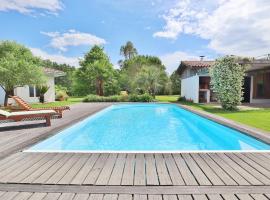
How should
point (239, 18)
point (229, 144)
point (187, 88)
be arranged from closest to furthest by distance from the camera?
point (229, 144)
point (239, 18)
point (187, 88)

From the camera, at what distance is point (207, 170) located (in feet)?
13.0

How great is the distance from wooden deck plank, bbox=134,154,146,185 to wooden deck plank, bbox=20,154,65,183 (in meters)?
1.55

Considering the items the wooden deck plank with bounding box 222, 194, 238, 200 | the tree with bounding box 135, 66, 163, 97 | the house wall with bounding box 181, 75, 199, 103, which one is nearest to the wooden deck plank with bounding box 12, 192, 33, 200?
the wooden deck plank with bounding box 222, 194, 238, 200

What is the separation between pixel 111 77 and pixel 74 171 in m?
28.3

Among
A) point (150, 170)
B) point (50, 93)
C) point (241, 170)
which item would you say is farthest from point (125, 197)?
point (50, 93)

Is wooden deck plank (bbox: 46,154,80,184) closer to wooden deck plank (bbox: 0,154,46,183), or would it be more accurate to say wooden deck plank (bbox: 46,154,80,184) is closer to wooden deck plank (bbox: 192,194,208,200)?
wooden deck plank (bbox: 0,154,46,183)

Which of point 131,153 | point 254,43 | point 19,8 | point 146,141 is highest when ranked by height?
point 19,8

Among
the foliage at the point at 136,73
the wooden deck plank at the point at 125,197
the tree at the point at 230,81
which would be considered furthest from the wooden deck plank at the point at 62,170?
the foliage at the point at 136,73

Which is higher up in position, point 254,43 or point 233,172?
point 254,43

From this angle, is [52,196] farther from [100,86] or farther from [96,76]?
[100,86]

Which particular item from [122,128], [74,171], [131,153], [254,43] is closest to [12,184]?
[74,171]

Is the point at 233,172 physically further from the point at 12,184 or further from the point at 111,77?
the point at 111,77

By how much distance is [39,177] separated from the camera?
3693 mm

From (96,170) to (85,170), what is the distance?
19 cm
